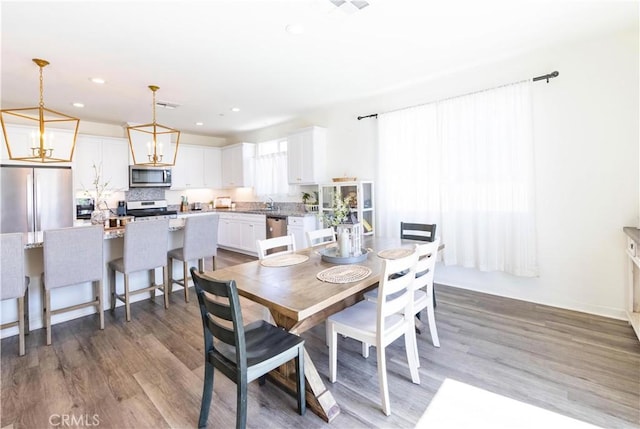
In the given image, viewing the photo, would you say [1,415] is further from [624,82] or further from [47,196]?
[624,82]

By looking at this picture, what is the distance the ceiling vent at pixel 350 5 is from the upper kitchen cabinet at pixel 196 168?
515 cm

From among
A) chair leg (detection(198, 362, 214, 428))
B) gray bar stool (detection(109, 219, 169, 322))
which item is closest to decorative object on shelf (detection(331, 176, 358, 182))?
gray bar stool (detection(109, 219, 169, 322))

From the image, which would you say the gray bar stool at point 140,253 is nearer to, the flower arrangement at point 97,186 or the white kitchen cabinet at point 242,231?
the white kitchen cabinet at point 242,231

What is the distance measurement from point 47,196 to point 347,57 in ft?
15.8

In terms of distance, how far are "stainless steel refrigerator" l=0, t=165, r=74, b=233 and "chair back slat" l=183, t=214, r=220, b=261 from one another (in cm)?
268

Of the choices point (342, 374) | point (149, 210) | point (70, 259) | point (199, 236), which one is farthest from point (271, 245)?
point (149, 210)

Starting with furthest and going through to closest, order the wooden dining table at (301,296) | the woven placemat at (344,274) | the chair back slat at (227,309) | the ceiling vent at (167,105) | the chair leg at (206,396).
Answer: the ceiling vent at (167,105) < the woven placemat at (344,274) < the chair leg at (206,396) < the wooden dining table at (301,296) < the chair back slat at (227,309)

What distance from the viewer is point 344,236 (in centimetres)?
232

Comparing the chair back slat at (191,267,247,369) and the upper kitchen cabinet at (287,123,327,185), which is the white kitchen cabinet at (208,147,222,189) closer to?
the upper kitchen cabinet at (287,123,327,185)

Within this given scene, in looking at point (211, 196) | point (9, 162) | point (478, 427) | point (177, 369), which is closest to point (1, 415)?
point (177, 369)

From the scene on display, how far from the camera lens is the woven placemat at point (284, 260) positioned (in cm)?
224

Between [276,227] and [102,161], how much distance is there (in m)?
3.33

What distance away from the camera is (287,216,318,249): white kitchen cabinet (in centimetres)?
497

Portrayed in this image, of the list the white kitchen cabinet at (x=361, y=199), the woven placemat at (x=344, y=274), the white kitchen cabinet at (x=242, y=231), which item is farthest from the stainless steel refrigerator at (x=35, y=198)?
the woven placemat at (x=344, y=274)
